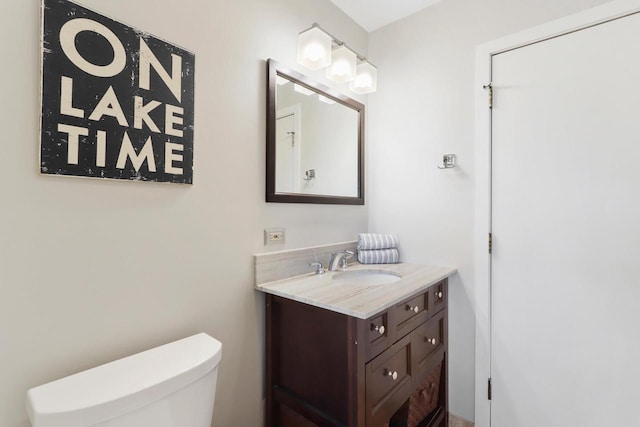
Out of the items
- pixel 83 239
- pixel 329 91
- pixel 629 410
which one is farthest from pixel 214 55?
pixel 629 410

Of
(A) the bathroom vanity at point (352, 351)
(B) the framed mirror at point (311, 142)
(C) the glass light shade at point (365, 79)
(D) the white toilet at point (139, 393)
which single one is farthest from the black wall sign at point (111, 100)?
(C) the glass light shade at point (365, 79)

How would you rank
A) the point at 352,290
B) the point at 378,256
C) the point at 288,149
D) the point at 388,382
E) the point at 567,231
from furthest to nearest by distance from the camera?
the point at 378,256, the point at 288,149, the point at 567,231, the point at 352,290, the point at 388,382

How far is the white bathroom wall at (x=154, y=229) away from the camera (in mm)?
807

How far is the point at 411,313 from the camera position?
133 centimetres

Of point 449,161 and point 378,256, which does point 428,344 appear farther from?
point 449,161

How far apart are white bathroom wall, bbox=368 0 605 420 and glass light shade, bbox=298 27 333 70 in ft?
2.12

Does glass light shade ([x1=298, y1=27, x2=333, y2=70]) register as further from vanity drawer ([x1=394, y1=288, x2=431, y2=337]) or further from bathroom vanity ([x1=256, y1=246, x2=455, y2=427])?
vanity drawer ([x1=394, y1=288, x2=431, y2=337])

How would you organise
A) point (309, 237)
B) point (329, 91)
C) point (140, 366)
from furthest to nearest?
point (329, 91) → point (309, 237) → point (140, 366)

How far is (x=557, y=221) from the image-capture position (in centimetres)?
144

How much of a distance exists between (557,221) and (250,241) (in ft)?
4.88

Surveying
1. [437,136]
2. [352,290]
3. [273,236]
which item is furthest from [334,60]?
[352,290]

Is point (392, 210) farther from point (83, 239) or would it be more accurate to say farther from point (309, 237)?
point (83, 239)

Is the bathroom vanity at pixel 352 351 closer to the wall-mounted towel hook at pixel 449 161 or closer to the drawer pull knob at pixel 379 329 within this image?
the drawer pull knob at pixel 379 329

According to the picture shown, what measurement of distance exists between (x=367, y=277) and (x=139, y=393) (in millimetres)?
1225
